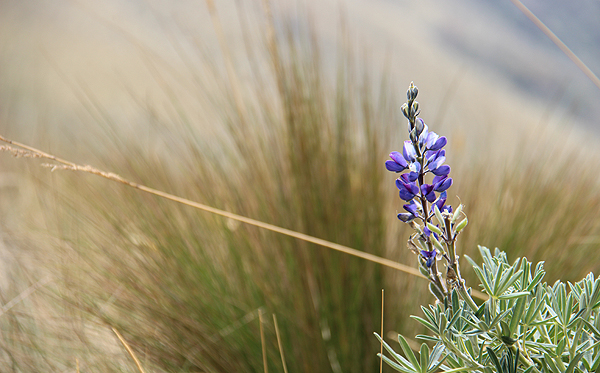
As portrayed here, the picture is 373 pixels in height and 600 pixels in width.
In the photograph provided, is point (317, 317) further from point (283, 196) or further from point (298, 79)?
point (298, 79)

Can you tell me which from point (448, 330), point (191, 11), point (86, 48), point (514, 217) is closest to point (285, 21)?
point (514, 217)

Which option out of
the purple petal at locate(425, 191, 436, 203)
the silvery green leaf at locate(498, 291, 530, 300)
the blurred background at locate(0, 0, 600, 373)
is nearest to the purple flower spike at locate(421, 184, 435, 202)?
the purple petal at locate(425, 191, 436, 203)

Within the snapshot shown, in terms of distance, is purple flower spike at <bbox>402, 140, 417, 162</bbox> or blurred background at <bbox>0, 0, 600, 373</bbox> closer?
purple flower spike at <bbox>402, 140, 417, 162</bbox>

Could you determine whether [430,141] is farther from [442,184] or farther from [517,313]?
[517,313]

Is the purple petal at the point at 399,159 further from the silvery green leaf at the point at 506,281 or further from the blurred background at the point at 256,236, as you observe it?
the blurred background at the point at 256,236

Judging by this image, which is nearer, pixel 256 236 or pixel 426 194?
pixel 426 194

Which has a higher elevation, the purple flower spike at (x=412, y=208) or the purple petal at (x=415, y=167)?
the purple petal at (x=415, y=167)

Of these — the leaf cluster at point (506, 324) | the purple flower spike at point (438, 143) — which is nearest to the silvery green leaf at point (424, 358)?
the leaf cluster at point (506, 324)

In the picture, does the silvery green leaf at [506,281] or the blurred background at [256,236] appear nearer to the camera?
the silvery green leaf at [506,281]

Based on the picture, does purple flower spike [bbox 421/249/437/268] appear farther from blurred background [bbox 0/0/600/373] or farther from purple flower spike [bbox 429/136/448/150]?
blurred background [bbox 0/0/600/373]

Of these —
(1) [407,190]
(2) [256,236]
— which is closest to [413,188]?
(1) [407,190]

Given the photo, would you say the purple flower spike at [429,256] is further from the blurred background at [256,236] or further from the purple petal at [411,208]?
the blurred background at [256,236]
